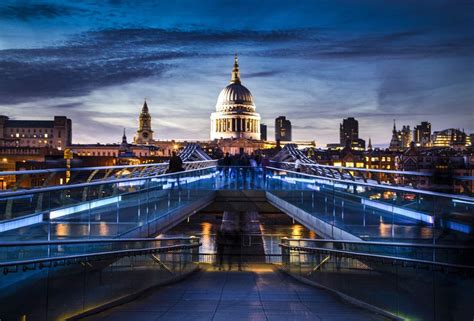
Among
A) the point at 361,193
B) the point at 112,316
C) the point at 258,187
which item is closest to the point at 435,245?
the point at 361,193

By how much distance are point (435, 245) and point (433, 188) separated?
2.00 meters

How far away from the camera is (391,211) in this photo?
28.1ft

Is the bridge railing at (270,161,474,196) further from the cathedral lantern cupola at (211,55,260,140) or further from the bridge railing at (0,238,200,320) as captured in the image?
the cathedral lantern cupola at (211,55,260,140)

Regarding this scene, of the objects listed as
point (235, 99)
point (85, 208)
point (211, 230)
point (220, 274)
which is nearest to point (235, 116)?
point (235, 99)

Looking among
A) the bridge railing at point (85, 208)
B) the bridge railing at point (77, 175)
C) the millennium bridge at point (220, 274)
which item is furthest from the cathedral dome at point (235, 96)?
the millennium bridge at point (220, 274)

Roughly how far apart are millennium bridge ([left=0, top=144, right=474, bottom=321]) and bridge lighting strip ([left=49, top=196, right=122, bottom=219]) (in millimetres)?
30

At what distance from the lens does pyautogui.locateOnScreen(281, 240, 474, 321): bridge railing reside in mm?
6070

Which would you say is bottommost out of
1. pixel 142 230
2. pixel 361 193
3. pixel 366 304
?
pixel 366 304

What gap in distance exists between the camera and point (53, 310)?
6258 mm

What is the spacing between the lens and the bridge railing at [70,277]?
575 centimetres

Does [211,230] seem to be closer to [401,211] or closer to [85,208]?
[85,208]

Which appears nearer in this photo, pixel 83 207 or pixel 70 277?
pixel 70 277

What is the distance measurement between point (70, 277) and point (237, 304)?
235cm

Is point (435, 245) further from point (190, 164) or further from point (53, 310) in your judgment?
point (190, 164)
